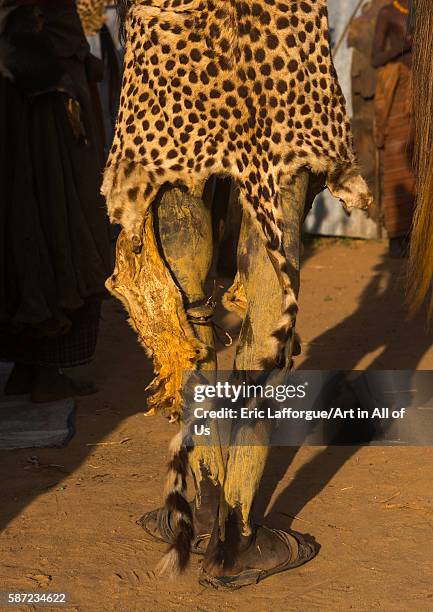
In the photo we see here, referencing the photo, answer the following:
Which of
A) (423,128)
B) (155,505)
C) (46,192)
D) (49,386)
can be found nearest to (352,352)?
(49,386)

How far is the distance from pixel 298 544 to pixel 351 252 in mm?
5499

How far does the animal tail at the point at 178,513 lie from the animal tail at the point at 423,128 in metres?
1.04

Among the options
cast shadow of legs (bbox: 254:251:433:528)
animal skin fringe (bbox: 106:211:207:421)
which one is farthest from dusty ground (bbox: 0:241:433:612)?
animal skin fringe (bbox: 106:211:207:421)

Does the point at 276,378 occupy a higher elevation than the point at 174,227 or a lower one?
lower

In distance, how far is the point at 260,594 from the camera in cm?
280

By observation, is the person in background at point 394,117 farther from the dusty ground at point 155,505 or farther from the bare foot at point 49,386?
the bare foot at point 49,386

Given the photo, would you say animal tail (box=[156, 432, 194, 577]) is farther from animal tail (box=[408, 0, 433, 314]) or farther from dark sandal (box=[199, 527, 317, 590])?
animal tail (box=[408, 0, 433, 314])

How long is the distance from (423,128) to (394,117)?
4.81 metres

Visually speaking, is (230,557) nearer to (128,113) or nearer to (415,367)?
(128,113)

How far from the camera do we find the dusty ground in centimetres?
280

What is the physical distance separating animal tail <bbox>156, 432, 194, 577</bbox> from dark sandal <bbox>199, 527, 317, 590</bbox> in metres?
0.13

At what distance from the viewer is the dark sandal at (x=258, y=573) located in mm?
2828

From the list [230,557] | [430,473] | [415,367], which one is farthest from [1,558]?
[415,367]

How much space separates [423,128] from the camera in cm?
308
